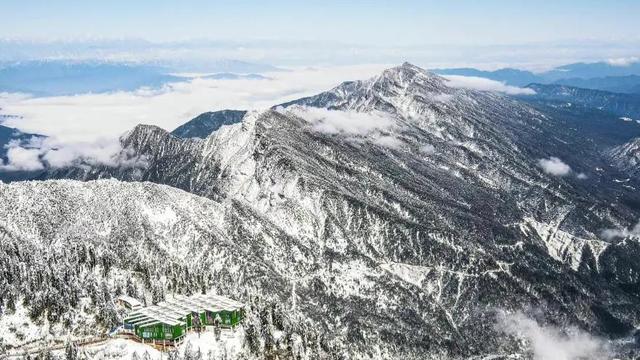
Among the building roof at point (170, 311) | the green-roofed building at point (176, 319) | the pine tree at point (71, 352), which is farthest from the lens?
the building roof at point (170, 311)

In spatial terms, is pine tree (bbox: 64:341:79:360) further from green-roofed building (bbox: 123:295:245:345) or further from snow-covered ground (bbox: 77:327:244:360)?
green-roofed building (bbox: 123:295:245:345)

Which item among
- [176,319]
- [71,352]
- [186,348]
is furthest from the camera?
[176,319]

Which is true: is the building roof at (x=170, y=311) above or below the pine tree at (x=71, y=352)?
above

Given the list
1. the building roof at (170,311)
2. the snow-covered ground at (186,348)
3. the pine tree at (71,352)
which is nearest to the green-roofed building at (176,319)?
the building roof at (170,311)

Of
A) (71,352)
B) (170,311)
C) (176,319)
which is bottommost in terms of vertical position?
(71,352)

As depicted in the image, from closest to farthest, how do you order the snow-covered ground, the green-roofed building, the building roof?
the snow-covered ground → the green-roofed building → the building roof

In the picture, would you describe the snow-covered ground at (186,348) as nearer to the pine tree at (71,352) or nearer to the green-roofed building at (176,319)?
the green-roofed building at (176,319)

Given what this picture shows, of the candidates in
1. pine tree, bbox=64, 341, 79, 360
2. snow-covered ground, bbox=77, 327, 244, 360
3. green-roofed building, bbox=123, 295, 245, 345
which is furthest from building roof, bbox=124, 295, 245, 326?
pine tree, bbox=64, 341, 79, 360

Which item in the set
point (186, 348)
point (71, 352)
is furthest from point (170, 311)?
point (71, 352)

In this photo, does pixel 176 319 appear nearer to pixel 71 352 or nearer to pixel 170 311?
pixel 170 311

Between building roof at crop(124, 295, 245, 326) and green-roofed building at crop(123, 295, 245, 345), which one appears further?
building roof at crop(124, 295, 245, 326)

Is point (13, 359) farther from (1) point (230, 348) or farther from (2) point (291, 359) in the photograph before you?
(2) point (291, 359)
